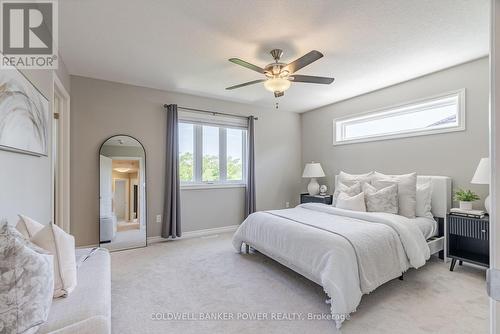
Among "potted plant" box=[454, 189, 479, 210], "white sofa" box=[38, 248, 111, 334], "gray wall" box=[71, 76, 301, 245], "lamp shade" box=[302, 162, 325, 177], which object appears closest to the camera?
"white sofa" box=[38, 248, 111, 334]

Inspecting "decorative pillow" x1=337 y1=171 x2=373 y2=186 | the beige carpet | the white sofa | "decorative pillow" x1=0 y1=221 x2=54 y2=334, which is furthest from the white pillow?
"decorative pillow" x1=0 y1=221 x2=54 y2=334

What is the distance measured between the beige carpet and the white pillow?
0.90 m

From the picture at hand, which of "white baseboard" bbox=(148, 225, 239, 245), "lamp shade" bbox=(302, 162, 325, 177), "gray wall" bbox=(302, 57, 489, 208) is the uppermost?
"gray wall" bbox=(302, 57, 489, 208)

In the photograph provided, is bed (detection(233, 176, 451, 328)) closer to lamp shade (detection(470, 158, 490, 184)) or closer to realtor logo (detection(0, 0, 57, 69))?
lamp shade (detection(470, 158, 490, 184))

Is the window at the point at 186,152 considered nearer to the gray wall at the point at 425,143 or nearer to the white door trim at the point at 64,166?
the white door trim at the point at 64,166

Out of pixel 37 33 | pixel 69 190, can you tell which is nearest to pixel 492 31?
pixel 37 33

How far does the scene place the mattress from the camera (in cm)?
283

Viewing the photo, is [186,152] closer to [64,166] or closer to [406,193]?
Answer: [64,166]

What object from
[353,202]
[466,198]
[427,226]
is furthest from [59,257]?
[466,198]

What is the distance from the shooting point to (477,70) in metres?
2.90

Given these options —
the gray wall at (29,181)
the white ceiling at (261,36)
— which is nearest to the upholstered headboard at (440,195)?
the white ceiling at (261,36)

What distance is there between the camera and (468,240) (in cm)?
298

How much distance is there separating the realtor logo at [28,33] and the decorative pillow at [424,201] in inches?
168

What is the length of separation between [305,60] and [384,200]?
6.90 ft
